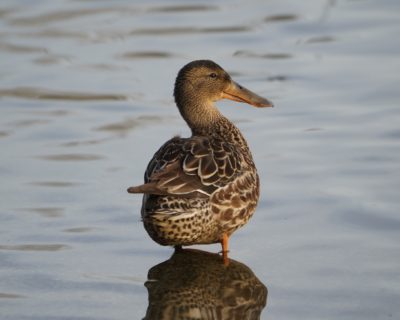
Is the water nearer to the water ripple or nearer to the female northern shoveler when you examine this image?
the water ripple

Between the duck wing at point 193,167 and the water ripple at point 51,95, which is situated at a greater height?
the water ripple at point 51,95

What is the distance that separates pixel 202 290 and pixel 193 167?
2.65 feet

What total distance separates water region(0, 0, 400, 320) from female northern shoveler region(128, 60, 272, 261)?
0.86 ft

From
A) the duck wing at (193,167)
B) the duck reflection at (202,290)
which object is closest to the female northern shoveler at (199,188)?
the duck wing at (193,167)

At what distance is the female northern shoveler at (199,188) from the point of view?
22.2 ft

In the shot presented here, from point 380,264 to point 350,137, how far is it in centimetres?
256

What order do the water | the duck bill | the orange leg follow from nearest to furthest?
1. the water
2. the orange leg
3. the duck bill

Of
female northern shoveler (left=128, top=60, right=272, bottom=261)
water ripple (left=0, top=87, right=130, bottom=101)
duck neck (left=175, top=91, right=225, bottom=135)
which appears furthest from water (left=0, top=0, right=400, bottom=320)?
duck neck (left=175, top=91, right=225, bottom=135)

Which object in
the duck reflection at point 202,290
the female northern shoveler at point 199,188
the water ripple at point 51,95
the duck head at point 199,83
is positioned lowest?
the duck reflection at point 202,290

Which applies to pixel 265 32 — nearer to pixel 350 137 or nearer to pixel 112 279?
pixel 350 137

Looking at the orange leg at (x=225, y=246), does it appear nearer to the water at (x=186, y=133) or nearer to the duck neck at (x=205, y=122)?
the water at (x=186, y=133)

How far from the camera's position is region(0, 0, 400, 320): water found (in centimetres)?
661

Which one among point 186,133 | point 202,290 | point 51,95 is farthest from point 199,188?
point 51,95

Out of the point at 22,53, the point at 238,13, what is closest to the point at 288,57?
the point at 238,13
